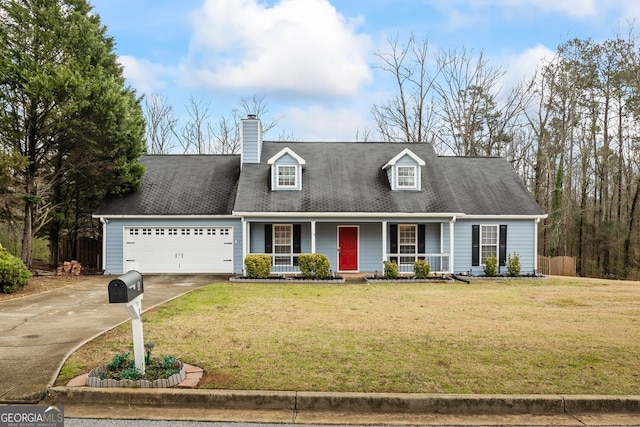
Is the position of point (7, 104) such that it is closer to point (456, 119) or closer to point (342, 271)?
point (342, 271)

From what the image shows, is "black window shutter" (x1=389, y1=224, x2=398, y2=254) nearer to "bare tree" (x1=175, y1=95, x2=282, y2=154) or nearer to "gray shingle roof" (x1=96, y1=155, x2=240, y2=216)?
"gray shingle roof" (x1=96, y1=155, x2=240, y2=216)

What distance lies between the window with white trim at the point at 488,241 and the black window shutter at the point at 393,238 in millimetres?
3454

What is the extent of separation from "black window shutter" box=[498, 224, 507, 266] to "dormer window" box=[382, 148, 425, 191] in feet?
12.2

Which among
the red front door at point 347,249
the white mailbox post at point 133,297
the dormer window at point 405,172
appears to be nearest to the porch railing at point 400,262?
the red front door at point 347,249

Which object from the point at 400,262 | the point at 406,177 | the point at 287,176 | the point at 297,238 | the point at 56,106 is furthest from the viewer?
the point at 406,177

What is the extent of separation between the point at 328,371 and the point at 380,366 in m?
0.71

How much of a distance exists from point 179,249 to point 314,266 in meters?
5.76

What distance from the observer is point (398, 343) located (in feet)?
22.9

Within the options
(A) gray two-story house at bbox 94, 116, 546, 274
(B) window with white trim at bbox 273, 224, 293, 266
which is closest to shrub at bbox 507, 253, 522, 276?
(A) gray two-story house at bbox 94, 116, 546, 274

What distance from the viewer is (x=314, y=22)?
17875mm

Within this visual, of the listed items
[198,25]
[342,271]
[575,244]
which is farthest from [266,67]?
[575,244]

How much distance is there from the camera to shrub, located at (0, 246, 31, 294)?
1222 centimetres

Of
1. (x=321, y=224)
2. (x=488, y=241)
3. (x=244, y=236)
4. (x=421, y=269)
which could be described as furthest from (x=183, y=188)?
(x=488, y=241)

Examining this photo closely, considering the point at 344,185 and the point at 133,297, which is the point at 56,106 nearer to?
the point at 344,185
